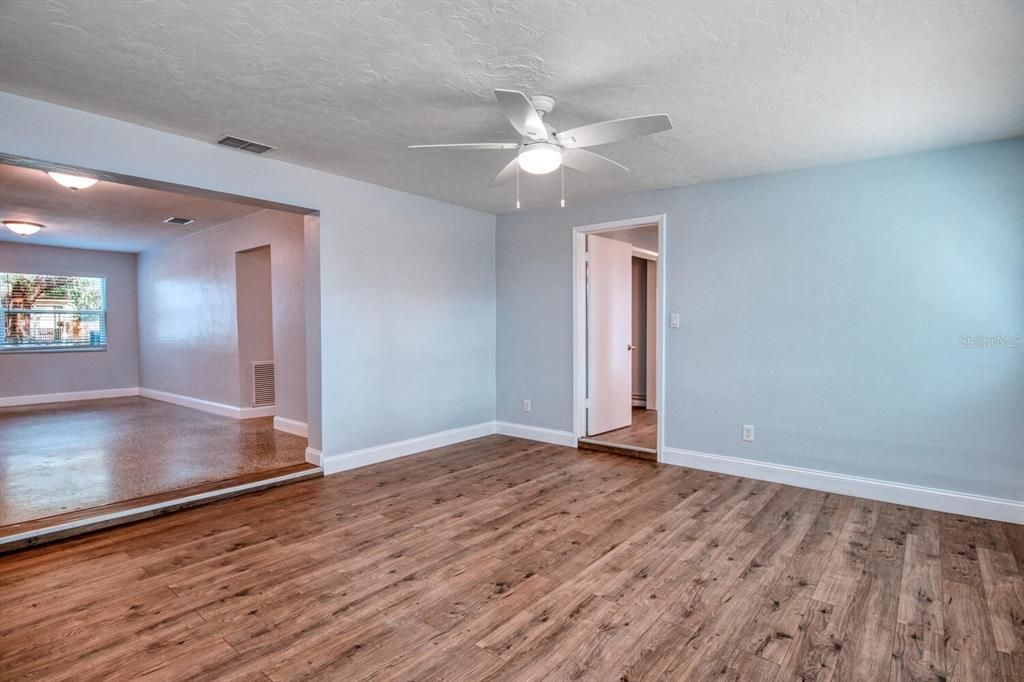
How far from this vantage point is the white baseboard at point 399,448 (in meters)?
4.36

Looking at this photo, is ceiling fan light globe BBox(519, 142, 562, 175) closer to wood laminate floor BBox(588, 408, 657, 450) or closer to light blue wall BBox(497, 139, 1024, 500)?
light blue wall BBox(497, 139, 1024, 500)

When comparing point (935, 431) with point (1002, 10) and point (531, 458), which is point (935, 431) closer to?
point (1002, 10)

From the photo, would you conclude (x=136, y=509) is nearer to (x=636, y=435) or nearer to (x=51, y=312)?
(x=636, y=435)

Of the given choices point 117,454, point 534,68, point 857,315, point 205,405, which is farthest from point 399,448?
point 205,405

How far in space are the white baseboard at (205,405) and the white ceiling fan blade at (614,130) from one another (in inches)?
230

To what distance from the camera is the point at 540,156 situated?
2.65 m

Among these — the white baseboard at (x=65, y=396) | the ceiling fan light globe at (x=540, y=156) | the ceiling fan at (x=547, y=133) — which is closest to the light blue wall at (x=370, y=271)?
the ceiling fan at (x=547, y=133)

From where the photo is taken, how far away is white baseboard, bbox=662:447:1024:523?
10.9 ft

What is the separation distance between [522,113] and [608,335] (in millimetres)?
3594

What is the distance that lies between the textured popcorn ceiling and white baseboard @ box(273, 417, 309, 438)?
130 inches

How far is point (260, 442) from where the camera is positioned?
530cm

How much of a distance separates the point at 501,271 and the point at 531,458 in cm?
218

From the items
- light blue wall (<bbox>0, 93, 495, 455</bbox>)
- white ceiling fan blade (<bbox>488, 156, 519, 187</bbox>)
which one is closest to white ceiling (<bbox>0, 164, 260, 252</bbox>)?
light blue wall (<bbox>0, 93, 495, 455</bbox>)

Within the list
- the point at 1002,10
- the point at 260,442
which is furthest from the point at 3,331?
the point at 1002,10
